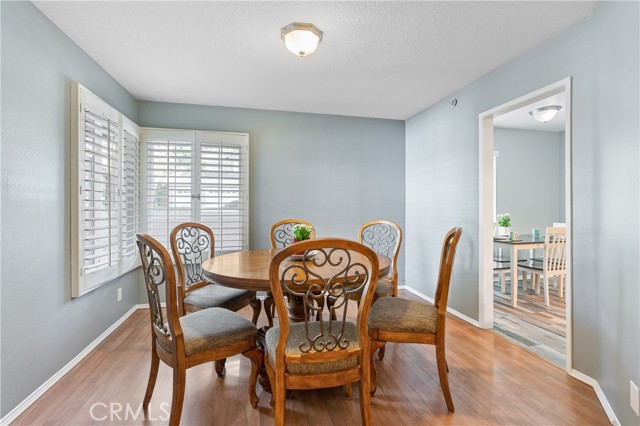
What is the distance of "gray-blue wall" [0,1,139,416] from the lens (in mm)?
1775

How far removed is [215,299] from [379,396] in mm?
1300

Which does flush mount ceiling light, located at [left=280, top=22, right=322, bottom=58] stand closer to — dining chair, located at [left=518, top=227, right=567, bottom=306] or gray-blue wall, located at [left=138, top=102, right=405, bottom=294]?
gray-blue wall, located at [left=138, top=102, right=405, bottom=294]

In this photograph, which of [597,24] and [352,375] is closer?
[352,375]

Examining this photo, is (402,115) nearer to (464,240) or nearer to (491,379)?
(464,240)

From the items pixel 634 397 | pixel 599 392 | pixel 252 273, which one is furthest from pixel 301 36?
pixel 599 392

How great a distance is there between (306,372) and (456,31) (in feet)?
7.99

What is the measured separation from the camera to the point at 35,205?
1990 mm

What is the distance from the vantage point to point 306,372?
4.93 feet

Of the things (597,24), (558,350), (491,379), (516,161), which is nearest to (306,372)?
(491,379)

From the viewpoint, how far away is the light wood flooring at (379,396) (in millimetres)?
1772

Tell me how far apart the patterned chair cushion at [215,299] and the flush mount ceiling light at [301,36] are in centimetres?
182

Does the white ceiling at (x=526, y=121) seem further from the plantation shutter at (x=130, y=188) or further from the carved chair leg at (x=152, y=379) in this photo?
the carved chair leg at (x=152, y=379)

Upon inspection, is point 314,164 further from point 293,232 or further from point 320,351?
point 320,351

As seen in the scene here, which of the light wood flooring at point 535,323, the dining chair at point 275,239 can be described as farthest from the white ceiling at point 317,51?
the light wood flooring at point 535,323
